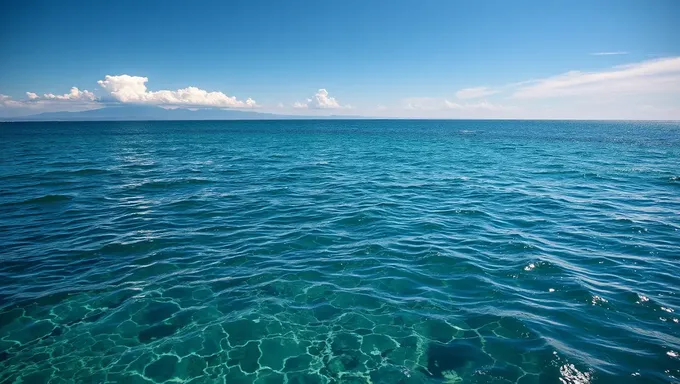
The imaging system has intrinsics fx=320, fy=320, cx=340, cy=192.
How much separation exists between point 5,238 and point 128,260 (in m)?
9.39

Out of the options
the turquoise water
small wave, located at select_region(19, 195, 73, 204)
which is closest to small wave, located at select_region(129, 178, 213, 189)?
the turquoise water

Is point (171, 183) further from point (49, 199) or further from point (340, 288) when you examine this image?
point (340, 288)

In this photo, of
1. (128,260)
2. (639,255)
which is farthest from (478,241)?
(128,260)

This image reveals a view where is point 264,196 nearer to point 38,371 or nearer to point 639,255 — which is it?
point 38,371

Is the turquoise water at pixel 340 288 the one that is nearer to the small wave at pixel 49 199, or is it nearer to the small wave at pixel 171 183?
the small wave at pixel 49 199

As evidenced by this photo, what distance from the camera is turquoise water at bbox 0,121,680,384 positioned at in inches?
380

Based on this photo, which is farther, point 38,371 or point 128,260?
point 128,260

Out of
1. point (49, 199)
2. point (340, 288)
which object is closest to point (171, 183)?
point (49, 199)

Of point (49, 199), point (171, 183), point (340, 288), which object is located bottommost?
point (340, 288)

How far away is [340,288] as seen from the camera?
13.8m

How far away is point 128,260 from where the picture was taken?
53.0 ft

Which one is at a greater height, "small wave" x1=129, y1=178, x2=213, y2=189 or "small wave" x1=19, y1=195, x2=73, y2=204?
"small wave" x1=129, y1=178, x2=213, y2=189

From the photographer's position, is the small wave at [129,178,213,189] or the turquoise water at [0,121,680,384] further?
the small wave at [129,178,213,189]

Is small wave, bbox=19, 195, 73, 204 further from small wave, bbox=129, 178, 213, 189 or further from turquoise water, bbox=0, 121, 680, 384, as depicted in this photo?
small wave, bbox=129, 178, 213, 189
